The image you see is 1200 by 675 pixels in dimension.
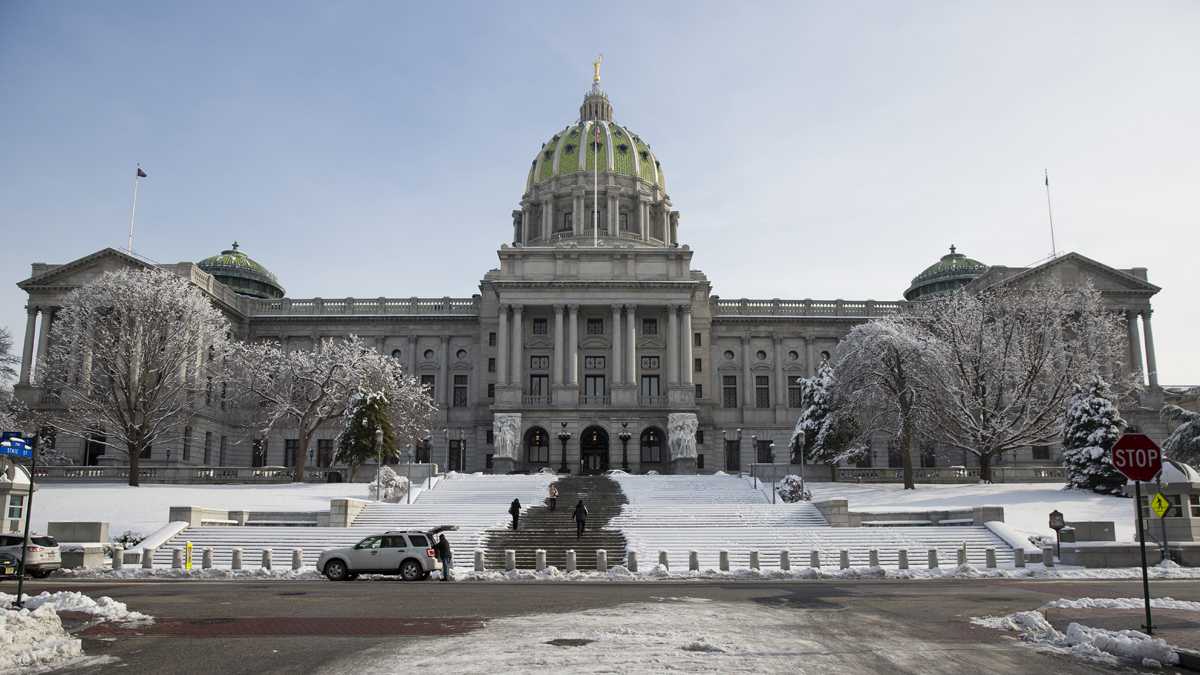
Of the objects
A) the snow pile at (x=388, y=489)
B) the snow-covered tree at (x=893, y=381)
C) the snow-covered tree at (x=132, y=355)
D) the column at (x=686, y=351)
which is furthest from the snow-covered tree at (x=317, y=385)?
the snow-covered tree at (x=893, y=381)

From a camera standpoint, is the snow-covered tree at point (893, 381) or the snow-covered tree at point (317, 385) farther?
the snow-covered tree at point (317, 385)

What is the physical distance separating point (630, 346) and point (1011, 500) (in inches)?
1304

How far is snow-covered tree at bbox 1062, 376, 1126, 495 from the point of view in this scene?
150 feet

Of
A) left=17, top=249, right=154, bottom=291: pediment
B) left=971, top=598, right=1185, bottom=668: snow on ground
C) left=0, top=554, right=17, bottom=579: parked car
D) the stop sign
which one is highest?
left=17, top=249, right=154, bottom=291: pediment

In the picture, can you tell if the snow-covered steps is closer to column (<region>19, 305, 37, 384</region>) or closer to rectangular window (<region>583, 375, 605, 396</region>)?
rectangular window (<region>583, 375, 605, 396</region>)

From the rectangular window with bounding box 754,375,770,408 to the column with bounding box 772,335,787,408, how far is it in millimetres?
818

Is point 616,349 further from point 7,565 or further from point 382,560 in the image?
point 7,565

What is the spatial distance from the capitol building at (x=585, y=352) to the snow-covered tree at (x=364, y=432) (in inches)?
612

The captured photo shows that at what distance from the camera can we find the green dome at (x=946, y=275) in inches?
3711

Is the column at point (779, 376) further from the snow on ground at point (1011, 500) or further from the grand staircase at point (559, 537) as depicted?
the grand staircase at point (559, 537)

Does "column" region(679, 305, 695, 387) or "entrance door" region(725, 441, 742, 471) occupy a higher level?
"column" region(679, 305, 695, 387)

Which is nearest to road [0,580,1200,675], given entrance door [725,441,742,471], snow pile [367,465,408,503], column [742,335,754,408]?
snow pile [367,465,408,503]

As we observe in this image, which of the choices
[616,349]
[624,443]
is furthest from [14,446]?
[616,349]

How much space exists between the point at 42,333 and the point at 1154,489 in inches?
2697
